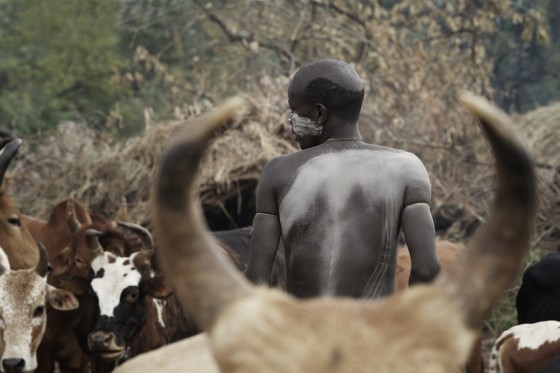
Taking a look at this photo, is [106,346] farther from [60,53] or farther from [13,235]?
[60,53]

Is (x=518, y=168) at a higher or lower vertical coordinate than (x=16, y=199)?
higher

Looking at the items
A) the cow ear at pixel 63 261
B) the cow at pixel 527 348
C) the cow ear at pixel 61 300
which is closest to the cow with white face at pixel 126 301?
the cow ear at pixel 61 300

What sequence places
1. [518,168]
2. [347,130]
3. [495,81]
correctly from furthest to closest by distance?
1. [495,81]
2. [347,130]
3. [518,168]

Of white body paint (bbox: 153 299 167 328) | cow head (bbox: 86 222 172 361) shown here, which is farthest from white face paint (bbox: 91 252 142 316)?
white body paint (bbox: 153 299 167 328)

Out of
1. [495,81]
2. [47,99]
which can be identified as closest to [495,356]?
[47,99]

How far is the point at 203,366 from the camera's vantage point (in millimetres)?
4418

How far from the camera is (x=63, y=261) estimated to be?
814 cm

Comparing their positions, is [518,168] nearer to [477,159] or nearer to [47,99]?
[477,159]

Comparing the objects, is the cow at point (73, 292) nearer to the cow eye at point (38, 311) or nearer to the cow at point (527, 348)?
the cow eye at point (38, 311)

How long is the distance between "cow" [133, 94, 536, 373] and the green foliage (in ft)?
70.5

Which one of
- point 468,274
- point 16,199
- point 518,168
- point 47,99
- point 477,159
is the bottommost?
point 47,99

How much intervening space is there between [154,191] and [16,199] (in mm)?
10297

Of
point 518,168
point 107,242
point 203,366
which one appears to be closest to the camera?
point 518,168

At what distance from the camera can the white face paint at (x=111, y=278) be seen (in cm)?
703
